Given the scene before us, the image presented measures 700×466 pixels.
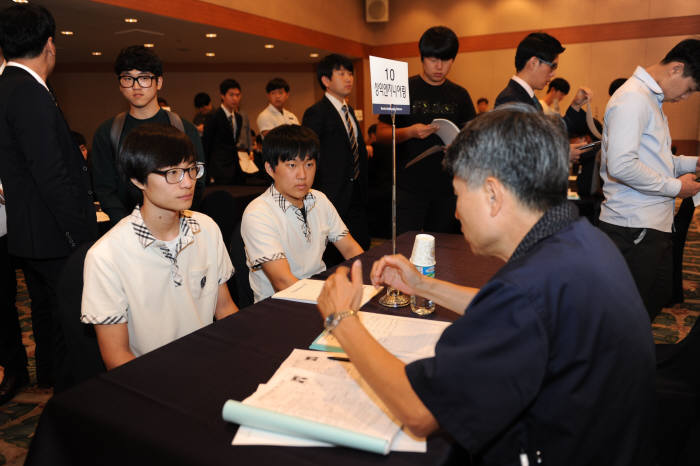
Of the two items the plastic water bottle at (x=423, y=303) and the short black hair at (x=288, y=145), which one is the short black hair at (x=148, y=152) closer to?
the short black hair at (x=288, y=145)

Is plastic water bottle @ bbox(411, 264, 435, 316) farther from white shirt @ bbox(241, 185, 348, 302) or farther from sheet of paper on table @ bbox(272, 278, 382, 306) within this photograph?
white shirt @ bbox(241, 185, 348, 302)

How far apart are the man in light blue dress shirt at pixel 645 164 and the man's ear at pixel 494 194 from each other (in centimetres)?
153

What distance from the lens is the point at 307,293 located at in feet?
5.00

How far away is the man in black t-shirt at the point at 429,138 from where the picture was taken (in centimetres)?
291

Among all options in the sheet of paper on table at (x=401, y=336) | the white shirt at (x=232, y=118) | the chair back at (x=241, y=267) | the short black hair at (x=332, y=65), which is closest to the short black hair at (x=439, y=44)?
the short black hair at (x=332, y=65)

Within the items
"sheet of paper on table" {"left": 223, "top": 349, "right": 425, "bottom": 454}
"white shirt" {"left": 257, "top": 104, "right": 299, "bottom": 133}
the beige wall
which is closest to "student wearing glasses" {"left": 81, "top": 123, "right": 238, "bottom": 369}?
"sheet of paper on table" {"left": 223, "top": 349, "right": 425, "bottom": 454}

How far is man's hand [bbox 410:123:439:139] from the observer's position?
8.41 ft

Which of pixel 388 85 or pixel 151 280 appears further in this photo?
pixel 388 85

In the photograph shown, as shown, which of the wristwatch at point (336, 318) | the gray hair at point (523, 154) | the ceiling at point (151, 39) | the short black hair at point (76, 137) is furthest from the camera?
the ceiling at point (151, 39)

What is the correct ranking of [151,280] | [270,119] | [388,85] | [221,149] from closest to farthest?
[151,280]
[388,85]
[221,149]
[270,119]

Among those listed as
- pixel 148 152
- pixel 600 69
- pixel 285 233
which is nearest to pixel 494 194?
pixel 148 152

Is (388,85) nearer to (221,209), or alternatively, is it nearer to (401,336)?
(401,336)

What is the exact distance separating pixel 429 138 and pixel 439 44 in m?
0.55

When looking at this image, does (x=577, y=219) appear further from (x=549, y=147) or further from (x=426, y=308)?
(x=426, y=308)
